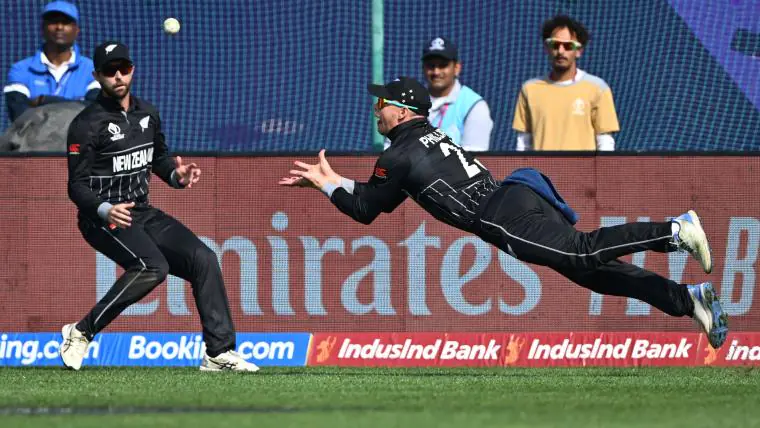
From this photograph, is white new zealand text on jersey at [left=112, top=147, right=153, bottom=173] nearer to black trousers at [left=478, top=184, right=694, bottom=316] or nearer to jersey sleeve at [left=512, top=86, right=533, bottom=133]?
black trousers at [left=478, top=184, right=694, bottom=316]

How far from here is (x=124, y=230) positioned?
10195mm

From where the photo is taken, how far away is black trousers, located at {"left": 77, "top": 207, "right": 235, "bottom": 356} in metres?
10.1

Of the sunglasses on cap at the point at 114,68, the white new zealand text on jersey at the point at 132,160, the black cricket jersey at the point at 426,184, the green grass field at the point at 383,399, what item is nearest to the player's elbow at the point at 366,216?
the black cricket jersey at the point at 426,184

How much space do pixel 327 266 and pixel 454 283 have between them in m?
1.04

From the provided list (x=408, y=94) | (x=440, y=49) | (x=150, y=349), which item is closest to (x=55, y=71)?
(x=150, y=349)

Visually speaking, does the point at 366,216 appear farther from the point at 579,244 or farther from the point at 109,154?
the point at 109,154

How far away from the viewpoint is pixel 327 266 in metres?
12.2

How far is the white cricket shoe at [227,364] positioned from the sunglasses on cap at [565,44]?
419 cm

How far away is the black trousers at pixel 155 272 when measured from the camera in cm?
1015

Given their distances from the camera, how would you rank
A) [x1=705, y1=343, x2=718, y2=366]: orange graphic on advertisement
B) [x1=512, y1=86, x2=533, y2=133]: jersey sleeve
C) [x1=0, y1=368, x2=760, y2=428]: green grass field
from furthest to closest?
[x1=512, y1=86, x2=533, y2=133]: jersey sleeve → [x1=705, y1=343, x2=718, y2=366]: orange graphic on advertisement → [x1=0, y1=368, x2=760, y2=428]: green grass field

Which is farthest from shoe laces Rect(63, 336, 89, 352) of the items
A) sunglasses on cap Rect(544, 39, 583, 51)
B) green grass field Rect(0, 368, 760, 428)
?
sunglasses on cap Rect(544, 39, 583, 51)

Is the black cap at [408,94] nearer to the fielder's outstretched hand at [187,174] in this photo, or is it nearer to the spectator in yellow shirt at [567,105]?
the fielder's outstretched hand at [187,174]

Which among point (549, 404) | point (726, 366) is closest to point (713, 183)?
point (726, 366)

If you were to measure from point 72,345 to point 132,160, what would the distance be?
52.6 inches
